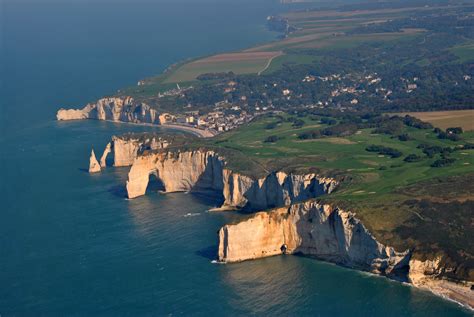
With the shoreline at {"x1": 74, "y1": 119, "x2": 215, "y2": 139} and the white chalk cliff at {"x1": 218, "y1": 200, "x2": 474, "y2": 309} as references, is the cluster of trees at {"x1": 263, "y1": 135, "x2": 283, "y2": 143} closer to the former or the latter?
the shoreline at {"x1": 74, "y1": 119, "x2": 215, "y2": 139}

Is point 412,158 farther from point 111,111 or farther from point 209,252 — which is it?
point 111,111

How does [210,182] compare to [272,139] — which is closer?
[210,182]

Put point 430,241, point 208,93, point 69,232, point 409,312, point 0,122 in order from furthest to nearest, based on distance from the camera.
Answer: point 208,93 < point 0,122 < point 69,232 < point 430,241 < point 409,312

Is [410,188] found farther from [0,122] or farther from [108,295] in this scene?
[0,122]

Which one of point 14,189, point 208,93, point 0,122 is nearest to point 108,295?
point 14,189

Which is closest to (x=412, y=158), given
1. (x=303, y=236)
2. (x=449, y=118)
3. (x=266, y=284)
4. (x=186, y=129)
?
(x=303, y=236)

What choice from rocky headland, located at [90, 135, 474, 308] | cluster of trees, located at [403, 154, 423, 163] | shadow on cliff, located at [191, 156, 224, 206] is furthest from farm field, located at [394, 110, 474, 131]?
shadow on cliff, located at [191, 156, 224, 206]

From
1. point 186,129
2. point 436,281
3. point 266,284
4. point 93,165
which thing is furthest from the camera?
point 186,129
